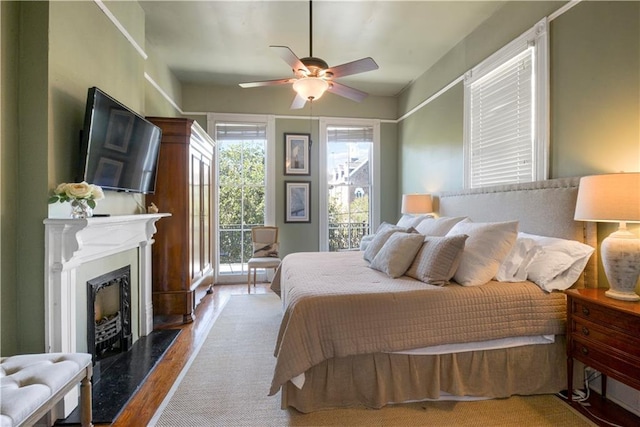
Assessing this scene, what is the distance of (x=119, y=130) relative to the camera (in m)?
2.34

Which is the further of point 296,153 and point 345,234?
point 345,234

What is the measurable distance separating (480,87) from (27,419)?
417 cm

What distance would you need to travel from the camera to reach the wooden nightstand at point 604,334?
1.61 meters

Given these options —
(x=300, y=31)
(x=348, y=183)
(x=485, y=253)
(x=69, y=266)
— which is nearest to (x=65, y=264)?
(x=69, y=266)

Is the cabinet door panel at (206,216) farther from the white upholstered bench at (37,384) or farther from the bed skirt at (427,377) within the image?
the bed skirt at (427,377)

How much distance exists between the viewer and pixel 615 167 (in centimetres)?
204

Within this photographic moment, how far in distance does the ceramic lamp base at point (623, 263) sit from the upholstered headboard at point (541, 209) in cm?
32

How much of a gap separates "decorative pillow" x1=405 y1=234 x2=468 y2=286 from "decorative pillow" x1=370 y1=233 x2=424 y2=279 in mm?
105

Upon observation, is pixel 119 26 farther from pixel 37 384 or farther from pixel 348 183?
pixel 348 183

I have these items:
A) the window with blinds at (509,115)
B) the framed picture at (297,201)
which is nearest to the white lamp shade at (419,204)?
the window with blinds at (509,115)

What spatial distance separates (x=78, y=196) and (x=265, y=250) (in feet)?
10.3

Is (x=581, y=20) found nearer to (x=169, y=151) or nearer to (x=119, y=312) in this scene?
(x=169, y=151)

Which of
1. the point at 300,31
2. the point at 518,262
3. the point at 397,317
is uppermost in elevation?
the point at 300,31

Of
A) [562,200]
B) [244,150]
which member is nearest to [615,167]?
[562,200]
